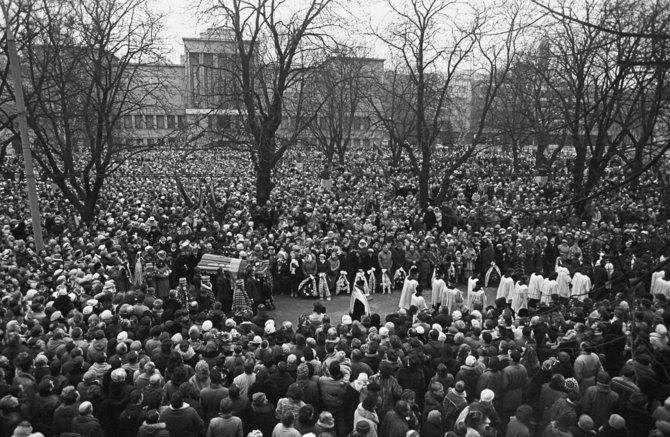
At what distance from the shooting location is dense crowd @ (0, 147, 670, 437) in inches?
225

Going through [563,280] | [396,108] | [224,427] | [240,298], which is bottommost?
[240,298]

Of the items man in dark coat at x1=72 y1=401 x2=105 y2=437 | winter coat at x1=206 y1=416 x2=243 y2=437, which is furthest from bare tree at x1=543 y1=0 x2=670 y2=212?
man in dark coat at x1=72 y1=401 x2=105 y2=437

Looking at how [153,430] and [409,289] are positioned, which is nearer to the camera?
[153,430]

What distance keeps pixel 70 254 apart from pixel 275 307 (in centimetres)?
529

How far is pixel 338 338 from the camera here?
7.98 metres

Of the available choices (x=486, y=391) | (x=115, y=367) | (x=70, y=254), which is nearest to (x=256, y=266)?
(x=70, y=254)

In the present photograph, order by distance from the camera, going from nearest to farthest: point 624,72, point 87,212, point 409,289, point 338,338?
point 624,72 → point 338,338 → point 409,289 → point 87,212

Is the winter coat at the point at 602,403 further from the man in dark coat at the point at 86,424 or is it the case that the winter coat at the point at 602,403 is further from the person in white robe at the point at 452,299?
the man in dark coat at the point at 86,424

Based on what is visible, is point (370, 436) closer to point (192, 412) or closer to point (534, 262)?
point (192, 412)

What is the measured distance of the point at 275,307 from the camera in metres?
13.4

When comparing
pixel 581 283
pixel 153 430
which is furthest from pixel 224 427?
pixel 581 283

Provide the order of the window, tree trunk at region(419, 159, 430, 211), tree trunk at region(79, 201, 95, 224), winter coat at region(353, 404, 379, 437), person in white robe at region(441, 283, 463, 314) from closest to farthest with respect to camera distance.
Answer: winter coat at region(353, 404, 379, 437)
person in white robe at region(441, 283, 463, 314)
tree trunk at region(79, 201, 95, 224)
the window
tree trunk at region(419, 159, 430, 211)

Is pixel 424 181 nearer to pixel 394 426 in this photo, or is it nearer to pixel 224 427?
pixel 394 426

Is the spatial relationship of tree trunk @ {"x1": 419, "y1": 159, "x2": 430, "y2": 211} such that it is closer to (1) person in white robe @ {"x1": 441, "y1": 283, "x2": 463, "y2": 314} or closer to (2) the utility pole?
(1) person in white robe @ {"x1": 441, "y1": 283, "x2": 463, "y2": 314}
